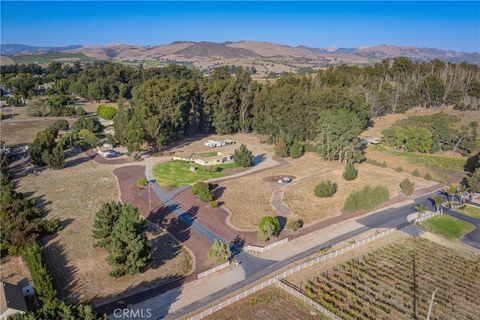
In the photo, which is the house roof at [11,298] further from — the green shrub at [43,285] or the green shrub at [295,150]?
the green shrub at [295,150]

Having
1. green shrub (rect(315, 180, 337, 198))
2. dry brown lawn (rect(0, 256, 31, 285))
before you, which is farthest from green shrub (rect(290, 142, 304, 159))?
dry brown lawn (rect(0, 256, 31, 285))

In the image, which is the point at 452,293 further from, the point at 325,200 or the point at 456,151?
the point at 456,151

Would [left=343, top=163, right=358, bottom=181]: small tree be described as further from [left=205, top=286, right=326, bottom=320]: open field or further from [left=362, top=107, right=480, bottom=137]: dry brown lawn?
[left=362, top=107, right=480, bottom=137]: dry brown lawn

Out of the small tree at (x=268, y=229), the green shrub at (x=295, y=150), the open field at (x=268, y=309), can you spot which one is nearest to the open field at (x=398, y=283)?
the open field at (x=268, y=309)

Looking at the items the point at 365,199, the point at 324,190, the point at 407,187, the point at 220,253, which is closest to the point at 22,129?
the point at 324,190

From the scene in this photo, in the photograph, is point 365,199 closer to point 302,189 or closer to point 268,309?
point 302,189

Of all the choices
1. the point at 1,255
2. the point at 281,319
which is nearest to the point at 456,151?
the point at 281,319
